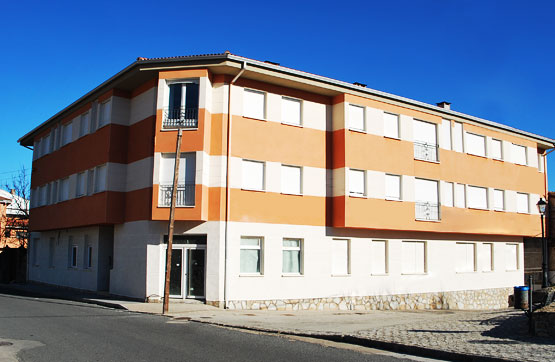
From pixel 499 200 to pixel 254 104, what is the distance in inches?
655

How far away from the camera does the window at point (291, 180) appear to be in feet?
73.3

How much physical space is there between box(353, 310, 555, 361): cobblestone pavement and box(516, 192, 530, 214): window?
61.2 ft

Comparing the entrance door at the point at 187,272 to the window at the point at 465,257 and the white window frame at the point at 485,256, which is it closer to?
the window at the point at 465,257

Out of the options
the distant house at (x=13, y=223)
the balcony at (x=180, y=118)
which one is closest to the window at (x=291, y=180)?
the balcony at (x=180, y=118)

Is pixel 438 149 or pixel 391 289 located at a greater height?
pixel 438 149

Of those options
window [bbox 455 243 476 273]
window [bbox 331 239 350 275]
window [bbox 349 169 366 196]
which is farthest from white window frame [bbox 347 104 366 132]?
window [bbox 455 243 476 273]

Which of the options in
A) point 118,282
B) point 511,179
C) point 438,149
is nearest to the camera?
point 118,282

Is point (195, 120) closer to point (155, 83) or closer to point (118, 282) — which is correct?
point (155, 83)

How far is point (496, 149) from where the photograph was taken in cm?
3077

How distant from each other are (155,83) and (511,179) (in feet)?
69.6

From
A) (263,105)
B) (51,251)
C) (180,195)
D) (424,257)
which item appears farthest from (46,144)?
(424,257)

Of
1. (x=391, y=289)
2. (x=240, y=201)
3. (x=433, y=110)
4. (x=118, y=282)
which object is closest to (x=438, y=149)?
(x=433, y=110)

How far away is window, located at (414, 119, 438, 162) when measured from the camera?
26188mm

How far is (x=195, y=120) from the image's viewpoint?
67.9 feet
